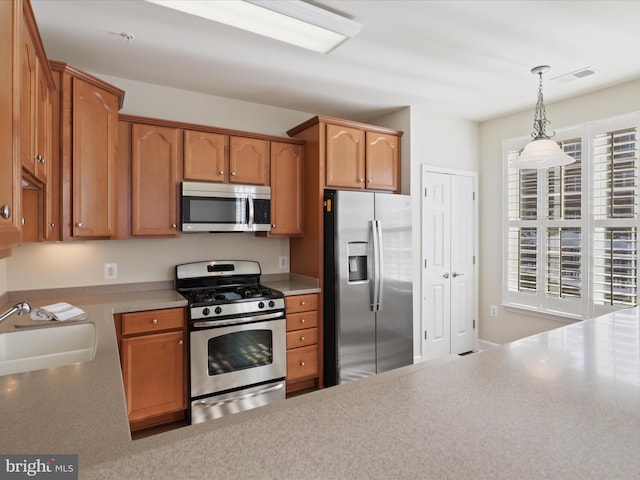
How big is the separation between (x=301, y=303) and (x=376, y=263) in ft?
2.39

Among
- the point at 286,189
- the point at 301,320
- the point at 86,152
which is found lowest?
the point at 301,320

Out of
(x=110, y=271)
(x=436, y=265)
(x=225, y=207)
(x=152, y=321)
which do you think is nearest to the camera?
(x=152, y=321)

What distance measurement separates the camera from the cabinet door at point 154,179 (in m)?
2.82

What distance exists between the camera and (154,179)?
2.89 metres

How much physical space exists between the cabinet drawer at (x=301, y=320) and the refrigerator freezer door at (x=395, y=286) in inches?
22.3

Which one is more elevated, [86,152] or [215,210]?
[86,152]

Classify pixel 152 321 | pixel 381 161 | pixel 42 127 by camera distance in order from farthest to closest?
pixel 381 161 < pixel 152 321 < pixel 42 127

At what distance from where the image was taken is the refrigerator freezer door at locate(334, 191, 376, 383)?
10.4 feet

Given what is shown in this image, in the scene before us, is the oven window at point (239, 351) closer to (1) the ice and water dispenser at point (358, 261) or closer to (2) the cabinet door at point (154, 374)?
(2) the cabinet door at point (154, 374)

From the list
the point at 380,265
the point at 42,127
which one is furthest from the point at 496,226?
the point at 42,127

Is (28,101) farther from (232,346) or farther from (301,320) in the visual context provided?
(301,320)

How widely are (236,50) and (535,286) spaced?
3469mm

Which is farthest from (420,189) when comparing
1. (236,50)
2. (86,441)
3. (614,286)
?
(86,441)

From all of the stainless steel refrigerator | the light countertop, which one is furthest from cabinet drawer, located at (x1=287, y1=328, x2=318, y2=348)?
the light countertop
